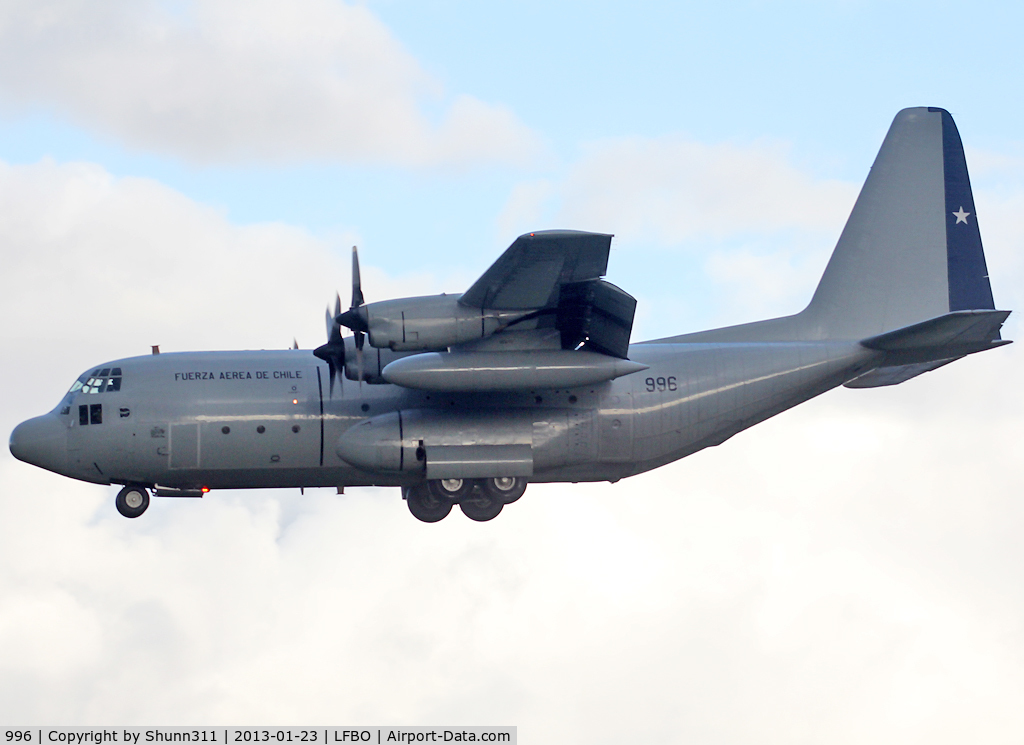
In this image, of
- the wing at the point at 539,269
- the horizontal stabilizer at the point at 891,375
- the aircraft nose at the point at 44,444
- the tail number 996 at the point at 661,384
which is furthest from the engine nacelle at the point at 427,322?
the horizontal stabilizer at the point at 891,375

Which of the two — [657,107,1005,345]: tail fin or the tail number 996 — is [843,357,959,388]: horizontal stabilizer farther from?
the tail number 996

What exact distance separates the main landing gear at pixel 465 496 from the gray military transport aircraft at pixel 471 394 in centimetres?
3

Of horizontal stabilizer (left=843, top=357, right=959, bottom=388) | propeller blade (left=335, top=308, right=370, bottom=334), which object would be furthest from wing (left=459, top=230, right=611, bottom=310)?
horizontal stabilizer (left=843, top=357, right=959, bottom=388)

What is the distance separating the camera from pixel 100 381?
20.7m

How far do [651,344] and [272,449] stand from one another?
702 cm

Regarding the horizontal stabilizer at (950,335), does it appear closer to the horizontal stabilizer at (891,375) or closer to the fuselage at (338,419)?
the fuselage at (338,419)

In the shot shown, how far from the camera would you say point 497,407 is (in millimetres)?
20453

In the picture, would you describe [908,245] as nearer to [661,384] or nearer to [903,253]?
[903,253]

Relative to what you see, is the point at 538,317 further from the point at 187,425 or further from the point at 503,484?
the point at 187,425

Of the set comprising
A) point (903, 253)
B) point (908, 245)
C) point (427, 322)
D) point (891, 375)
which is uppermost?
point (908, 245)

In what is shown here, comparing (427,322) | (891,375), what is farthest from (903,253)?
(427,322)

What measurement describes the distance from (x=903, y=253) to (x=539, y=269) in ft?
28.9

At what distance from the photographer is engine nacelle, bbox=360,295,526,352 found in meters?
18.1

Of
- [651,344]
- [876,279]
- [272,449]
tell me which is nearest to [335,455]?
[272,449]
